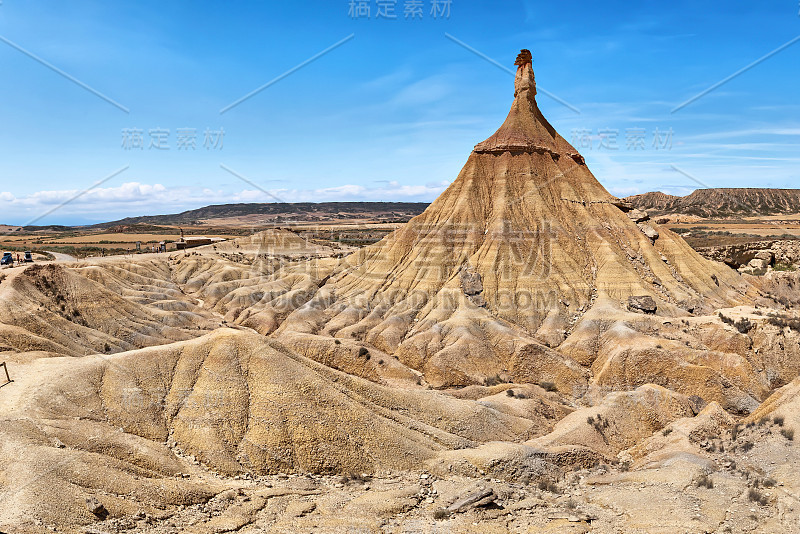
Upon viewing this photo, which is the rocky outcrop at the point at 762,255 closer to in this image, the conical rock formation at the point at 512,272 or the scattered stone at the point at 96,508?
the conical rock formation at the point at 512,272

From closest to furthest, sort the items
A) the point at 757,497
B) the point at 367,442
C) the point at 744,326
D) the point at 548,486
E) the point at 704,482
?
the point at 757,497, the point at 704,482, the point at 548,486, the point at 367,442, the point at 744,326

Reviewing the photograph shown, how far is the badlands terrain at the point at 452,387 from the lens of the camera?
58.5 ft

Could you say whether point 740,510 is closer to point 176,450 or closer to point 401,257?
point 176,450

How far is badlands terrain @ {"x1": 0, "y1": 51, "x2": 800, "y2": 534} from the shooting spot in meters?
17.8

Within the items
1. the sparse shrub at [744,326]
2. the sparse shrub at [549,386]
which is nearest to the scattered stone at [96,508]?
the sparse shrub at [549,386]

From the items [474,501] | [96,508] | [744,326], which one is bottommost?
[474,501]

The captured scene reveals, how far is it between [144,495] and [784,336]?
42.3m

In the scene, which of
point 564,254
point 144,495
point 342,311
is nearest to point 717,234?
point 564,254

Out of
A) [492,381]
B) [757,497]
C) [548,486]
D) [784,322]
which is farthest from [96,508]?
[784,322]

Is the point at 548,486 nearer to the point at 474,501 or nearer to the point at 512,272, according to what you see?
the point at 474,501

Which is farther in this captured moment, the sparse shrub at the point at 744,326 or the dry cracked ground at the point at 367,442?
the sparse shrub at the point at 744,326

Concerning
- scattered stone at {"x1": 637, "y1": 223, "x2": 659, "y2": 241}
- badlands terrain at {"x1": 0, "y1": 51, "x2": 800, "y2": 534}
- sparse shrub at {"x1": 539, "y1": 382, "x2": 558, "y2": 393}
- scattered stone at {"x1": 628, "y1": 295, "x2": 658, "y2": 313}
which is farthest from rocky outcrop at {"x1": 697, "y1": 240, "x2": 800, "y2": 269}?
sparse shrub at {"x1": 539, "y1": 382, "x2": 558, "y2": 393}

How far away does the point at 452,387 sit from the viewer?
3984 centimetres

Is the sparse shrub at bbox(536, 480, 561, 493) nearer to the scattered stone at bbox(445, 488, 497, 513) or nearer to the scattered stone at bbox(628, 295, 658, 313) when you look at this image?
the scattered stone at bbox(445, 488, 497, 513)
